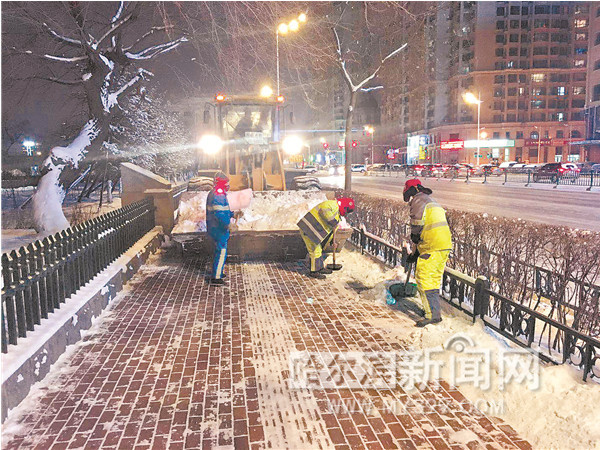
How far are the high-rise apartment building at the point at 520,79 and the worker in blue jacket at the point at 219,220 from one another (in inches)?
3268

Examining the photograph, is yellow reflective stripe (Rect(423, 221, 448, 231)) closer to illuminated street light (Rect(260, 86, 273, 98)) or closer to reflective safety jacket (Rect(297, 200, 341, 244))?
reflective safety jacket (Rect(297, 200, 341, 244))

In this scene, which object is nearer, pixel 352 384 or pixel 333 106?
pixel 352 384

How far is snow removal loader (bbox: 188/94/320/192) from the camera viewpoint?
13.8 m

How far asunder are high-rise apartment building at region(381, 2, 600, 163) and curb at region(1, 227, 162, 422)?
8474 centimetres

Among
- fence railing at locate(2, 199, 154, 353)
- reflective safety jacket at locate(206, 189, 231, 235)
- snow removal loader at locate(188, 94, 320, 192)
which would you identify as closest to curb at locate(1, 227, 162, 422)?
fence railing at locate(2, 199, 154, 353)

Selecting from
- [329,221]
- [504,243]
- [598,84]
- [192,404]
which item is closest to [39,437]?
[192,404]

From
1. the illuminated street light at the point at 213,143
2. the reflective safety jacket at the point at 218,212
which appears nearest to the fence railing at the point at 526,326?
the reflective safety jacket at the point at 218,212

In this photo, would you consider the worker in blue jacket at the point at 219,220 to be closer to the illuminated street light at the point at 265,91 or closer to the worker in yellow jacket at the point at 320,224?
the worker in yellow jacket at the point at 320,224

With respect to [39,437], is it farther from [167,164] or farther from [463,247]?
[167,164]

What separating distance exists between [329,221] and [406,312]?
2.36 metres

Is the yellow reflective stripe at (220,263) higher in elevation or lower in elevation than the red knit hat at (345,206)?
lower

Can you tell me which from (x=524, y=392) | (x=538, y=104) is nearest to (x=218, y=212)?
(x=524, y=392)

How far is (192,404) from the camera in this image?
14.1 feet

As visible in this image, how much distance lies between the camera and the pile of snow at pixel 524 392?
368cm
